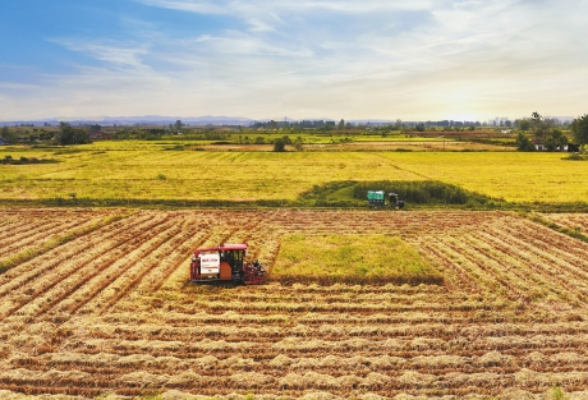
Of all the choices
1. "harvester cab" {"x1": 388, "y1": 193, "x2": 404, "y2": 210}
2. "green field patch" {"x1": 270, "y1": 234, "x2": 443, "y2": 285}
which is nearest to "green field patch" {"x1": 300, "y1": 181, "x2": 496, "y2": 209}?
"harvester cab" {"x1": 388, "y1": 193, "x2": 404, "y2": 210}

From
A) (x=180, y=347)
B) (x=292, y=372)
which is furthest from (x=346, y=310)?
(x=180, y=347)

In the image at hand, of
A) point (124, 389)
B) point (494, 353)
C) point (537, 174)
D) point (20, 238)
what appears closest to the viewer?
point (124, 389)

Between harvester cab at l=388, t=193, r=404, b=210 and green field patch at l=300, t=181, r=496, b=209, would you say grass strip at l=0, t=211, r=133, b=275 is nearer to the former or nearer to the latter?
green field patch at l=300, t=181, r=496, b=209

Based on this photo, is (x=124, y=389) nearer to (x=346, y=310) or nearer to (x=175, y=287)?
(x=175, y=287)

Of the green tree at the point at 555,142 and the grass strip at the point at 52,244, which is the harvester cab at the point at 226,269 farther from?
the green tree at the point at 555,142

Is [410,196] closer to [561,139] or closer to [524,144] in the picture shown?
[524,144]
